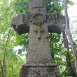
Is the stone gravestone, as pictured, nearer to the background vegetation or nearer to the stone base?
the stone base

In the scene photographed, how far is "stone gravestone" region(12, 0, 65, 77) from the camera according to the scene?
5555 millimetres

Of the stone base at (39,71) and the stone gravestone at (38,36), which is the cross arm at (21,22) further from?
the stone base at (39,71)

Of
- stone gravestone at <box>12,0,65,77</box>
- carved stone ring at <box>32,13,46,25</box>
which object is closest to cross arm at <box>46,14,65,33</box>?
stone gravestone at <box>12,0,65,77</box>

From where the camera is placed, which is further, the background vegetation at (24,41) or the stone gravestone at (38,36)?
the background vegetation at (24,41)

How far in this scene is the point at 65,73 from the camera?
21.7 feet

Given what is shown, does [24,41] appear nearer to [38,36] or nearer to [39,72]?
[38,36]

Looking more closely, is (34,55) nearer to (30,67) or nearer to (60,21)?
(30,67)

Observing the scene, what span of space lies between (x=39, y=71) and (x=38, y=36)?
1016 mm

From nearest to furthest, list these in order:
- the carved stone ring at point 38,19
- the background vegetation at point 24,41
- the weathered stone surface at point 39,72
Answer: the weathered stone surface at point 39,72
the carved stone ring at point 38,19
the background vegetation at point 24,41

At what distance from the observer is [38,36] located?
6.05m

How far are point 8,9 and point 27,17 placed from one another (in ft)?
17.3

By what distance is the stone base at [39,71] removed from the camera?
5.50m

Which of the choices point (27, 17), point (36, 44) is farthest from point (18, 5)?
point (36, 44)

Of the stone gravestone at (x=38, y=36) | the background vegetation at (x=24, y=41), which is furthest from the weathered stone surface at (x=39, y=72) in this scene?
the background vegetation at (x=24, y=41)
